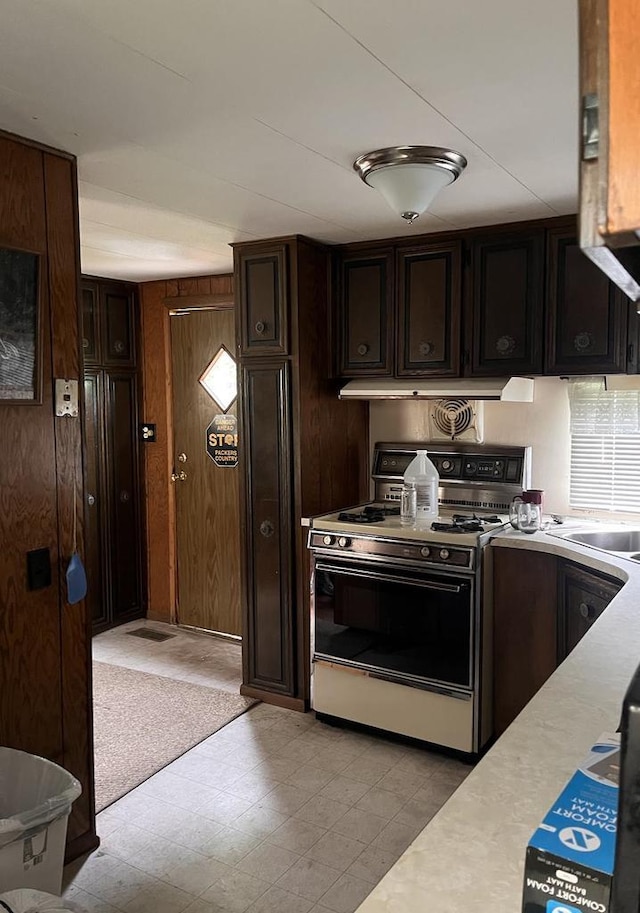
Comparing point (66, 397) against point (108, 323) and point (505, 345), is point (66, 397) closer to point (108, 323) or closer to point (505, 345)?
point (505, 345)

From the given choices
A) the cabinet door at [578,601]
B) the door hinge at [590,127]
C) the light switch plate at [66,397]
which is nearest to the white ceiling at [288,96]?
the light switch plate at [66,397]

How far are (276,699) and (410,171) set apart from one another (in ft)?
8.39

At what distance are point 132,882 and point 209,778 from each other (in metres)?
0.64

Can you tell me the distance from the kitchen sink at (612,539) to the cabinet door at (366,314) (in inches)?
45.3

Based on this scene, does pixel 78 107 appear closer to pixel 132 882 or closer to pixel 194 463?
pixel 132 882

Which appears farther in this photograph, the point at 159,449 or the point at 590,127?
the point at 159,449

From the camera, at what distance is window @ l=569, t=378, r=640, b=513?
317 centimetres

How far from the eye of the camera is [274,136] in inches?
80.6

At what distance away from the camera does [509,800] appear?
1018 millimetres

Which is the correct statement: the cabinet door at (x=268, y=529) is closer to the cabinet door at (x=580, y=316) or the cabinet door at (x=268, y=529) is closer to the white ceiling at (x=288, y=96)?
the white ceiling at (x=288, y=96)

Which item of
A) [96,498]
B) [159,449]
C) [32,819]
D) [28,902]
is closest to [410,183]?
[32,819]

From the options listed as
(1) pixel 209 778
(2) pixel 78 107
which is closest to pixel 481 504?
(1) pixel 209 778

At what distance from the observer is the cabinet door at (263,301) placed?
338cm

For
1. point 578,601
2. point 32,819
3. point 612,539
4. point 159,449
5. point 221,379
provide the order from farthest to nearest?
point 159,449, point 221,379, point 612,539, point 578,601, point 32,819
